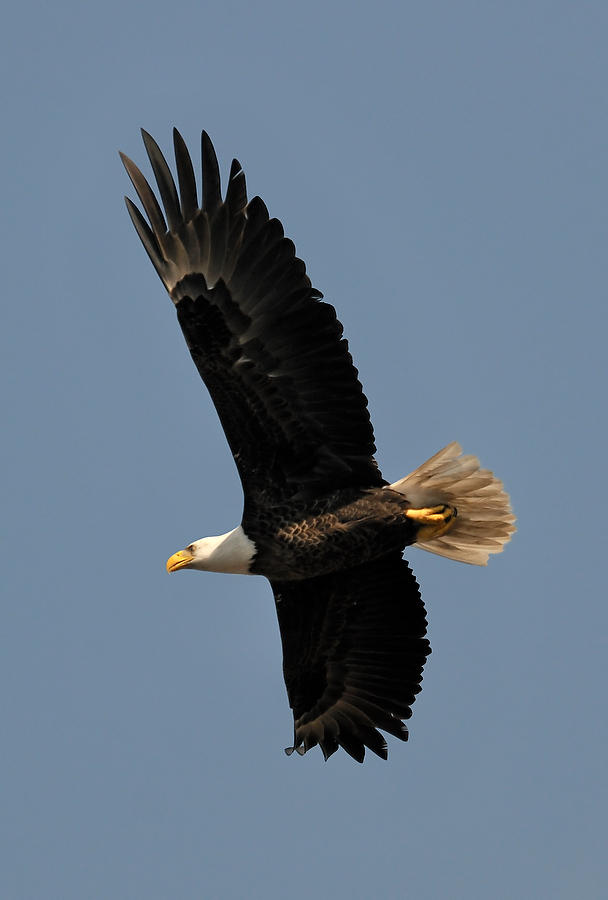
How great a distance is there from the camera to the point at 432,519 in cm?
1238

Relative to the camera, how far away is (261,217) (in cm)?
1195

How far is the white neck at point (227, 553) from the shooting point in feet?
40.0

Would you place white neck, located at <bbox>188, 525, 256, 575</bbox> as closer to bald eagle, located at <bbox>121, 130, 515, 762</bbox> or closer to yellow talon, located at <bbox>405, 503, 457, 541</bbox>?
bald eagle, located at <bbox>121, 130, 515, 762</bbox>

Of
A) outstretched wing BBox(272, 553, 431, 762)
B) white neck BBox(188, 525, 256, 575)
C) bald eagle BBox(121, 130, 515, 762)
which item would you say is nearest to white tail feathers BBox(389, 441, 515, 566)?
bald eagle BBox(121, 130, 515, 762)

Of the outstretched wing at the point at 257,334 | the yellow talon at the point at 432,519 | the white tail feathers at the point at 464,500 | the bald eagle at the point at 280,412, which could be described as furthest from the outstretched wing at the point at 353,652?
the outstretched wing at the point at 257,334

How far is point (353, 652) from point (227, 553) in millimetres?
1320

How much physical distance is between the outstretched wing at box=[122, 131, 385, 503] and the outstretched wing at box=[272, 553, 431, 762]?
0.92 m

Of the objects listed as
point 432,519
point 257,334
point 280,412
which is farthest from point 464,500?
point 257,334

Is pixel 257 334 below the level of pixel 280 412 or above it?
above

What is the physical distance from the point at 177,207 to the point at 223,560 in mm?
2364

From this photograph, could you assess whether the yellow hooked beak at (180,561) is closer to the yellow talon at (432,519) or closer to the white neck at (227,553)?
the white neck at (227,553)

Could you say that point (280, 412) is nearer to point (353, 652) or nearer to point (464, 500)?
point (464, 500)

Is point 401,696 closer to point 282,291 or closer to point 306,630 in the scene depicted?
point 306,630

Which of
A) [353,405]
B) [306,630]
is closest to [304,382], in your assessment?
[353,405]
